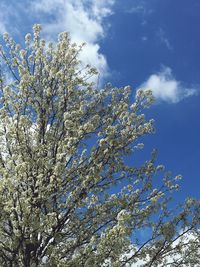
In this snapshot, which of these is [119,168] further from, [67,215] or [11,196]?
[11,196]

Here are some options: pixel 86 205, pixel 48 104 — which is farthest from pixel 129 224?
pixel 48 104

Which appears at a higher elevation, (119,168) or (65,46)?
(65,46)

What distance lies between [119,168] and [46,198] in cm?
285

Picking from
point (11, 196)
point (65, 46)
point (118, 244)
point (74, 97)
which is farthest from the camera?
point (65, 46)

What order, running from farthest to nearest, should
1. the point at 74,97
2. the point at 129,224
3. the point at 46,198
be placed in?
1. the point at 74,97
2. the point at 129,224
3. the point at 46,198

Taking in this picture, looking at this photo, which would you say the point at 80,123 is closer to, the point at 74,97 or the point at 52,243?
the point at 74,97

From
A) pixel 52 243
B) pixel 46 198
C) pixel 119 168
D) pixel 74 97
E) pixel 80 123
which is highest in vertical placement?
pixel 74 97

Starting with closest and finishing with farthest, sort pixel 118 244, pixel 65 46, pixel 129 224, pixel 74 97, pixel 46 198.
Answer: pixel 118 244, pixel 46 198, pixel 129 224, pixel 74 97, pixel 65 46

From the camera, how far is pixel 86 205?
13.4m

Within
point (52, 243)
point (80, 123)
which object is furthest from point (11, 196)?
point (80, 123)

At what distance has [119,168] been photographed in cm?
1393

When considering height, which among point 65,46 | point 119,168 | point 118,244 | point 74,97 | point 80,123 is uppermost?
point 65,46

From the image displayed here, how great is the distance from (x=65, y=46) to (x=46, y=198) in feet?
21.4

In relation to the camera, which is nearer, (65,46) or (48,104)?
(48,104)
